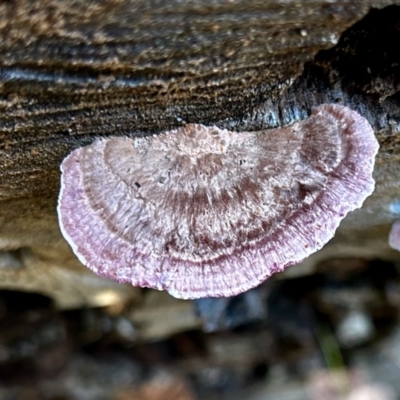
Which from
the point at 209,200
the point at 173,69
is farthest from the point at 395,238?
the point at 173,69

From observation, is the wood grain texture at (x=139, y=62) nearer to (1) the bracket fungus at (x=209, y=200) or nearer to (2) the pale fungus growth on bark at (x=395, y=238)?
(1) the bracket fungus at (x=209, y=200)

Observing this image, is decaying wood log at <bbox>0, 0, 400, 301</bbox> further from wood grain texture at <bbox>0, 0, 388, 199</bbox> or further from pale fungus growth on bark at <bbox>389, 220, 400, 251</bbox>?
pale fungus growth on bark at <bbox>389, 220, 400, 251</bbox>

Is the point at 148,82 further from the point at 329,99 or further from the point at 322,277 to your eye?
the point at 322,277

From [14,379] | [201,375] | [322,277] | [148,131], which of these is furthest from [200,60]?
[201,375]

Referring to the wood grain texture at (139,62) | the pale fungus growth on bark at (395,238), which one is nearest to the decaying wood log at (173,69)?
the wood grain texture at (139,62)

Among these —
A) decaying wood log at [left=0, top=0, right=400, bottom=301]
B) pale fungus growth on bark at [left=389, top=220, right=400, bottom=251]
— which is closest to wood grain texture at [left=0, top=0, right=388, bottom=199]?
decaying wood log at [left=0, top=0, right=400, bottom=301]

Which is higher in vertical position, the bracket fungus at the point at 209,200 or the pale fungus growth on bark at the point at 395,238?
the bracket fungus at the point at 209,200

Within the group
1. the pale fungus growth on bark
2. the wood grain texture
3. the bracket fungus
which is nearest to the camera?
the wood grain texture

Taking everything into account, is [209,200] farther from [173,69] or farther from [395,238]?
[395,238]

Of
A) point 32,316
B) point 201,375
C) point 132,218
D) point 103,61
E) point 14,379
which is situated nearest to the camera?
point 103,61
